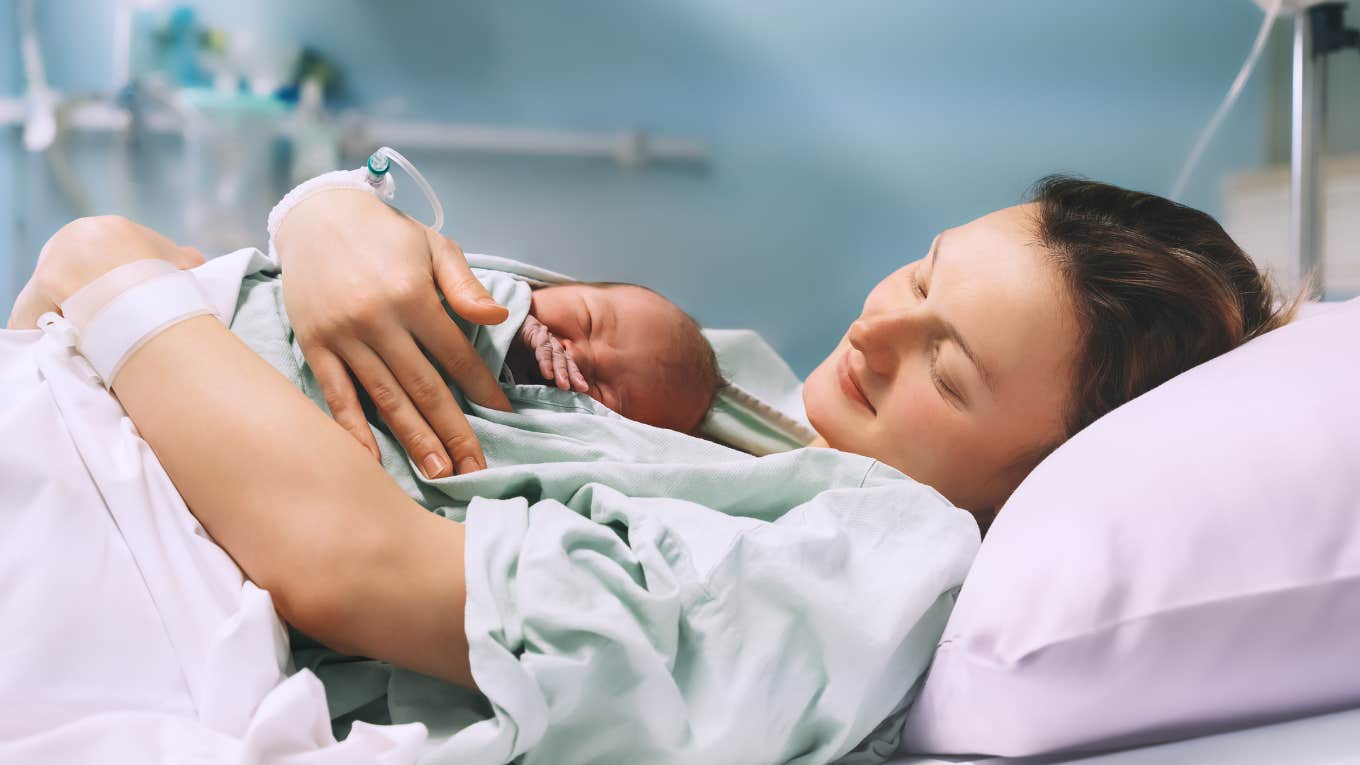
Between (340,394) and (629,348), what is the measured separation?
31cm

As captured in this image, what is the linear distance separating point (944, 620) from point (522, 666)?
0.29m

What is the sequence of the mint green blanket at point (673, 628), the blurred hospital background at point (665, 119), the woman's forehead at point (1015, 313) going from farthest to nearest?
the blurred hospital background at point (665, 119)
the woman's forehead at point (1015, 313)
the mint green blanket at point (673, 628)

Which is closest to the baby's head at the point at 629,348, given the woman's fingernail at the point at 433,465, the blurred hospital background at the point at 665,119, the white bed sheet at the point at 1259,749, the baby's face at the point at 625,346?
the baby's face at the point at 625,346

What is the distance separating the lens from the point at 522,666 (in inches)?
21.2

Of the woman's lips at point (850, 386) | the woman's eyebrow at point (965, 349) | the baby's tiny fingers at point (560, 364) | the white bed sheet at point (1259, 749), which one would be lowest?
the white bed sheet at point (1259, 749)

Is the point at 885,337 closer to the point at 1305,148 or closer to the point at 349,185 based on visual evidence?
the point at 349,185

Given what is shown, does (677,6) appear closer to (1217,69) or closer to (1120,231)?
(1217,69)

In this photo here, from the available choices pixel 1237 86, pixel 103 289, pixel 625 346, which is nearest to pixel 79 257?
pixel 103 289

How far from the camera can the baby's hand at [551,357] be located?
887mm

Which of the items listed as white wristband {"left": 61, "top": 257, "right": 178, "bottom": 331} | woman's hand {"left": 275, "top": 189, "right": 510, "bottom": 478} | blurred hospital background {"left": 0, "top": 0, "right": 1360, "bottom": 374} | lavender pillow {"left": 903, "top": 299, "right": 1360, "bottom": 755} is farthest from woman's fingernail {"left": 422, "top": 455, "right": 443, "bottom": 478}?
blurred hospital background {"left": 0, "top": 0, "right": 1360, "bottom": 374}

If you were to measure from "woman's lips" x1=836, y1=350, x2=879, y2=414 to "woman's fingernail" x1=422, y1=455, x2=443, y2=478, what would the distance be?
1.32ft

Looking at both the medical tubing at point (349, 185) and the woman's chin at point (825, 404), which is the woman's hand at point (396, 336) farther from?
the woman's chin at point (825, 404)

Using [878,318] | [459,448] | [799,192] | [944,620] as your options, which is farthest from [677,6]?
[944,620]

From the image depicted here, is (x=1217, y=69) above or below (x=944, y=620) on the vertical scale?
above
